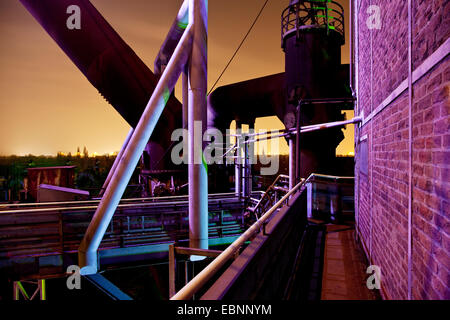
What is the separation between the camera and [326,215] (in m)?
7.91

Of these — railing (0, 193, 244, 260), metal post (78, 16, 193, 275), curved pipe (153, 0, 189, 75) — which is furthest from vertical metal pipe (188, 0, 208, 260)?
railing (0, 193, 244, 260)

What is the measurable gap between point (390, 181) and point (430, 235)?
1275 millimetres

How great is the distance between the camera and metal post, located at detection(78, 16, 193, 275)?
17.3 ft

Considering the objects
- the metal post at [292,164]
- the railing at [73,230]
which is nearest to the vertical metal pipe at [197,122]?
the railing at [73,230]

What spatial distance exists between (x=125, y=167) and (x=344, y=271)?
14.9ft

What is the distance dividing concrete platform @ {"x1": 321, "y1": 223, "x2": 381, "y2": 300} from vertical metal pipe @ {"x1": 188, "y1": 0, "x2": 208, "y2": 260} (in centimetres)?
265

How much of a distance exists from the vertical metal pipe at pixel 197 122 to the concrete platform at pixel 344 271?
265 centimetres

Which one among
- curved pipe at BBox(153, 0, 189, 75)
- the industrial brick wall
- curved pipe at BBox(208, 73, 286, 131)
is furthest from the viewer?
curved pipe at BBox(208, 73, 286, 131)

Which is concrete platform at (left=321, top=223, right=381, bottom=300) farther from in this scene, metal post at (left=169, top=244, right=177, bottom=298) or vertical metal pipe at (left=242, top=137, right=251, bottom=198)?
vertical metal pipe at (left=242, top=137, right=251, bottom=198)

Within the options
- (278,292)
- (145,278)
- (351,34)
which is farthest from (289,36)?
(145,278)

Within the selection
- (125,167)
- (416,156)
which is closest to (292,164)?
(125,167)

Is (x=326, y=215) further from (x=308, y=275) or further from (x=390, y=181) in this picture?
(x=390, y=181)

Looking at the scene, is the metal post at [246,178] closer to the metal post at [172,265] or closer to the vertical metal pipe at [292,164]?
the vertical metal pipe at [292,164]

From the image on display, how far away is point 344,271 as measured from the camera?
413 centimetres
